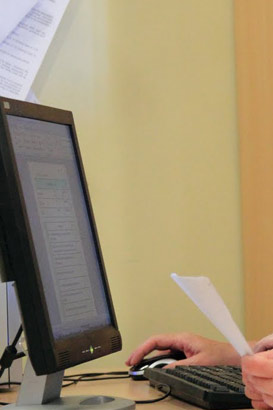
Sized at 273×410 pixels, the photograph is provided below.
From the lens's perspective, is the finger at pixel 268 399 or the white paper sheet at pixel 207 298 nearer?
the white paper sheet at pixel 207 298

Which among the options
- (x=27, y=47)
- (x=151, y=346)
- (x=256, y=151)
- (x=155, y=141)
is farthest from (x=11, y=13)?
(x=151, y=346)

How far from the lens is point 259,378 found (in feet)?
2.85

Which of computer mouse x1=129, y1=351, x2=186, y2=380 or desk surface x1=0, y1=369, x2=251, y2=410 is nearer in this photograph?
desk surface x1=0, y1=369, x2=251, y2=410

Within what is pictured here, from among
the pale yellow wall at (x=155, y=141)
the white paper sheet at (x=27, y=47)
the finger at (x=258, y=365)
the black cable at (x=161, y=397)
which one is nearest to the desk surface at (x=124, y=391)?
the black cable at (x=161, y=397)

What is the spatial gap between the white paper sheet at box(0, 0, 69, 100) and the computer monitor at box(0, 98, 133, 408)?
0.62 meters

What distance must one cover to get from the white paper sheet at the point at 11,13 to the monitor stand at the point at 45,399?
0.90 metres

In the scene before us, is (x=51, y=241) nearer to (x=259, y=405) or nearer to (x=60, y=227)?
(x=60, y=227)

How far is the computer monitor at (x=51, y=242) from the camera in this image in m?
0.85

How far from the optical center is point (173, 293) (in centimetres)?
178

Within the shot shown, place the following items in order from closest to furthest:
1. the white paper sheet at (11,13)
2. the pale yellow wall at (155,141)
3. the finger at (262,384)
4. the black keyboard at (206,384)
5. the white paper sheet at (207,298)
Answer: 1. the white paper sheet at (207,298)
2. the finger at (262,384)
3. the black keyboard at (206,384)
4. the white paper sheet at (11,13)
5. the pale yellow wall at (155,141)

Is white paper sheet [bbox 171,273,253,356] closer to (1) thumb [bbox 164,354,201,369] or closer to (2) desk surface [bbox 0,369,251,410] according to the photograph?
(2) desk surface [bbox 0,369,251,410]

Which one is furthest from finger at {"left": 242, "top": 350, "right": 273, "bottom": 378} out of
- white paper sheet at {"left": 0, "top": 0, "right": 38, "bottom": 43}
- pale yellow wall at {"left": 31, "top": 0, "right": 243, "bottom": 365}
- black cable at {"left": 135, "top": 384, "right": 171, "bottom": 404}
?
white paper sheet at {"left": 0, "top": 0, "right": 38, "bottom": 43}

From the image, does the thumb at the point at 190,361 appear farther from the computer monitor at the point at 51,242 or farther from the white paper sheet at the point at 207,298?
the white paper sheet at the point at 207,298

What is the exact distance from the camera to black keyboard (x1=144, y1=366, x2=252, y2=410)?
3.24ft
